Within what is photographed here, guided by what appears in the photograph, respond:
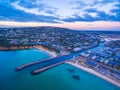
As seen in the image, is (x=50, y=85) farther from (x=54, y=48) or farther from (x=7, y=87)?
(x=54, y=48)

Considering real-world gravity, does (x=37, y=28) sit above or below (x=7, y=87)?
above

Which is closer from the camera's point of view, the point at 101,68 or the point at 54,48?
the point at 101,68

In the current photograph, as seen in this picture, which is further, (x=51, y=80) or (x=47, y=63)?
(x=47, y=63)

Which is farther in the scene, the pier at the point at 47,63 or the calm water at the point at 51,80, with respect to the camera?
the pier at the point at 47,63

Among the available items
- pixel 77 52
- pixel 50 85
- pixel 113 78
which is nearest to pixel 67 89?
pixel 50 85

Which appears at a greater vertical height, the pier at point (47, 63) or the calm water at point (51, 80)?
the pier at point (47, 63)

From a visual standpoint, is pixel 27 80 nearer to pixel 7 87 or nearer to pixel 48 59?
pixel 7 87

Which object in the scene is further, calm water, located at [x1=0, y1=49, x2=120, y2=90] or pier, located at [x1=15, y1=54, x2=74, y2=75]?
pier, located at [x1=15, y1=54, x2=74, y2=75]

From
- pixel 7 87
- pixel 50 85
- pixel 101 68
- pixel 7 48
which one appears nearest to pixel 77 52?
pixel 101 68

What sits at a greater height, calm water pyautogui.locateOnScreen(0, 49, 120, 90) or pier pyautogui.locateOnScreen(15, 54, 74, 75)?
pier pyautogui.locateOnScreen(15, 54, 74, 75)

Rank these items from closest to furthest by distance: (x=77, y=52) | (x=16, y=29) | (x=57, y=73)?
(x=57, y=73) < (x=77, y=52) < (x=16, y=29)

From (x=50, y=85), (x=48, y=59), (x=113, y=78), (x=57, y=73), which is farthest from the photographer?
(x=48, y=59)
